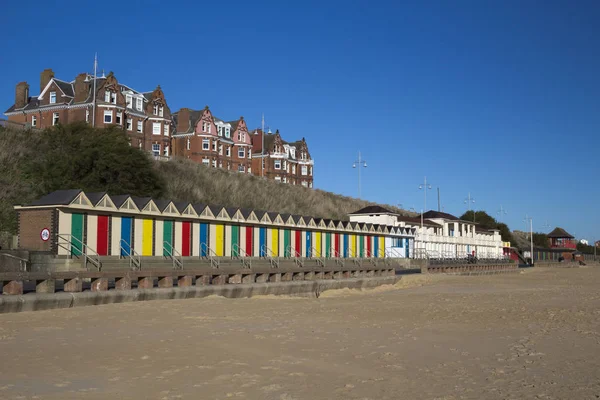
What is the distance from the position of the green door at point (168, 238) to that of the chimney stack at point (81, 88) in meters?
46.6

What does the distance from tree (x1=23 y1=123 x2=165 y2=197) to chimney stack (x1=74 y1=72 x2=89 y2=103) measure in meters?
22.9

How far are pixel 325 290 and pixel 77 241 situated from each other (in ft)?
54.3

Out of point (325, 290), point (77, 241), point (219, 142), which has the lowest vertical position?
point (325, 290)

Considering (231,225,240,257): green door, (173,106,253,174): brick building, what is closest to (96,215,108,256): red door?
(231,225,240,257): green door

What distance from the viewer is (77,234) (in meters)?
31.9

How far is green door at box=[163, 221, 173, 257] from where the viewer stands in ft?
124

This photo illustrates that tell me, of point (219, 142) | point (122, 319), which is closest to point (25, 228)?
point (122, 319)

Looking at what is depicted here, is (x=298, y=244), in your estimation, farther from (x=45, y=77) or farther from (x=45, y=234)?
(x=45, y=77)

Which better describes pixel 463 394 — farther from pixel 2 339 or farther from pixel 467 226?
pixel 467 226

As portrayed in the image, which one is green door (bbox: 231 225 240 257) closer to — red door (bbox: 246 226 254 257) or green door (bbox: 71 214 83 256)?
red door (bbox: 246 226 254 257)

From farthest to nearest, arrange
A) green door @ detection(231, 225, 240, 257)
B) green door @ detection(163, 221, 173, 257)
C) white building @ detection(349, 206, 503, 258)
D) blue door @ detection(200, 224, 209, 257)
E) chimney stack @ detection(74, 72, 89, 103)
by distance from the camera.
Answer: chimney stack @ detection(74, 72, 89, 103) → white building @ detection(349, 206, 503, 258) → green door @ detection(231, 225, 240, 257) → blue door @ detection(200, 224, 209, 257) → green door @ detection(163, 221, 173, 257)

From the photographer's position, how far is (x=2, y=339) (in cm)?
1513

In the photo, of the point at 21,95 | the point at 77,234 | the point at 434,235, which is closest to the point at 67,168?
the point at 77,234

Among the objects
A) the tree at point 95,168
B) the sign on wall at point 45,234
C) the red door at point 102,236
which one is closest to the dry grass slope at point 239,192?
the tree at point 95,168
